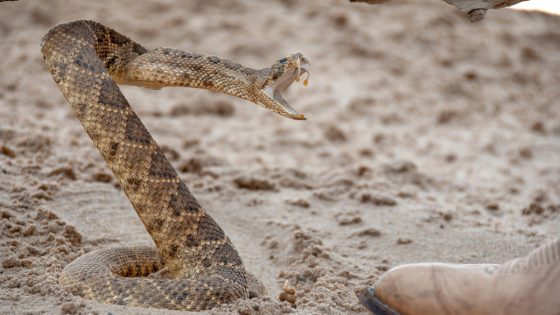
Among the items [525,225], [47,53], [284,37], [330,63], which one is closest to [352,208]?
[525,225]

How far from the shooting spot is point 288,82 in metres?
5.04

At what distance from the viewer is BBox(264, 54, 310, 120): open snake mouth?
4769 millimetres

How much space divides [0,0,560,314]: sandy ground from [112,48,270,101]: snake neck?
1094mm

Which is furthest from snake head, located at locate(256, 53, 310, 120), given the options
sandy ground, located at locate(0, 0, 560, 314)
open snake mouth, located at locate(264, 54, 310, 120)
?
sandy ground, located at locate(0, 0, 560, 314)

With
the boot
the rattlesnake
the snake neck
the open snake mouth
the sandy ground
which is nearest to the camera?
the boot

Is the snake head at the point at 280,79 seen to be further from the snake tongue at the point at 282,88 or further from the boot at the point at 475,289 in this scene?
the boot at the point at 475,289

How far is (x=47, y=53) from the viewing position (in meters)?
4.52

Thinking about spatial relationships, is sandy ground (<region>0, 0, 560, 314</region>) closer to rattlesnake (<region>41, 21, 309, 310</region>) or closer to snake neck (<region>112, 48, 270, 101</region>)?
rattlesnake (<region>41, 21, 309, 310</region>)

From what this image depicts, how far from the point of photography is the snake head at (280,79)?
4789 mm

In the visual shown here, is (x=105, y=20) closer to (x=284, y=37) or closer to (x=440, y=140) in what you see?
(x=284, y=37)

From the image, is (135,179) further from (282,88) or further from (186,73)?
(282,88)

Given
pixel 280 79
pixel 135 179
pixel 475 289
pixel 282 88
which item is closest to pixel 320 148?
pixel 282 88

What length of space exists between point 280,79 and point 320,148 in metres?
3.85

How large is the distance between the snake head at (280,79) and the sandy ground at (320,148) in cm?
105
